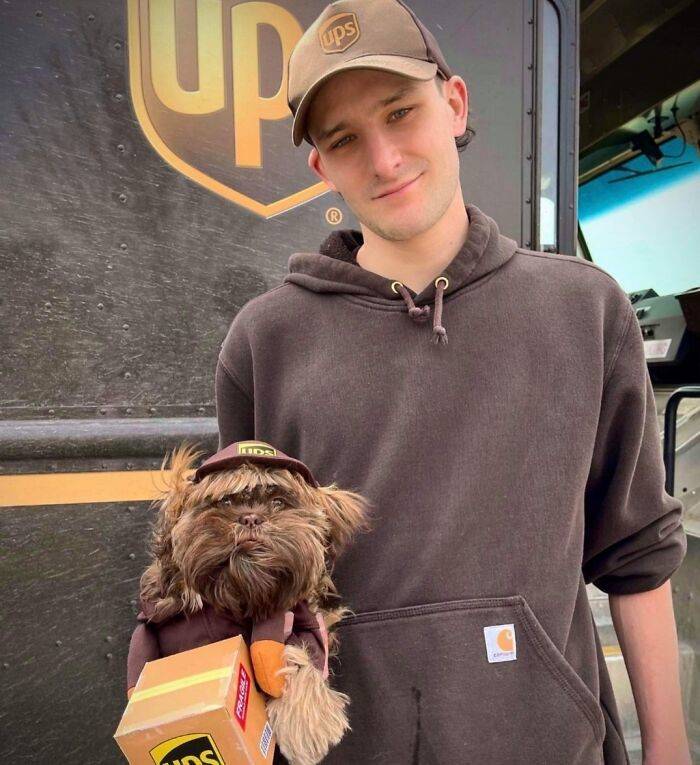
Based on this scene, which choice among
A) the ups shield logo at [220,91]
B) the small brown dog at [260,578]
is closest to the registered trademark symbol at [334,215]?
the ups shield logo at [220,91]

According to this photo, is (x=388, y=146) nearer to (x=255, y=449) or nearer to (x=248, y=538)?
(x=255, y=449)

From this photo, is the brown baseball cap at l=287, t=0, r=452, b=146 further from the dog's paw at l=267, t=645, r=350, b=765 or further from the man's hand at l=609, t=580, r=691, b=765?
the man's hand at l=609, t=580, r=691, b=765

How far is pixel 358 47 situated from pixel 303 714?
1.04 m

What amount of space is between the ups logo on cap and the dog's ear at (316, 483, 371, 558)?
2.45 ft

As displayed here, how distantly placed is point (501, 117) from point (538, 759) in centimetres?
174

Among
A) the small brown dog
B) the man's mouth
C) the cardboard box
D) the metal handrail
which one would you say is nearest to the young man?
the man's mouth

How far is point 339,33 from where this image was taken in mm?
1138

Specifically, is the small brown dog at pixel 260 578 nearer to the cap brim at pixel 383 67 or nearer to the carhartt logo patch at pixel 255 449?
the carhartt logo patch at pixel 255 449

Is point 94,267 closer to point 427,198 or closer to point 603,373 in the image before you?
point 427,198

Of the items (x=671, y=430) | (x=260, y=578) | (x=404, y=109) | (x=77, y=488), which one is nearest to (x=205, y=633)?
(x=260, y=578)

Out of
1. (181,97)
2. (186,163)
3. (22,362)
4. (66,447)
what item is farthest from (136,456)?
(181,97)

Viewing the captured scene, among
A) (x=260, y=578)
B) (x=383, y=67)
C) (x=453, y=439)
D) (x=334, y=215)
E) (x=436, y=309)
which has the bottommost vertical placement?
(x=260, y=578)

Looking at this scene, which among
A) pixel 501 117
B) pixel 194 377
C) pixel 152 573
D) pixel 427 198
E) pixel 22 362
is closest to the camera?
pixel 152 573

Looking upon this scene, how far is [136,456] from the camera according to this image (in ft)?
6.20
